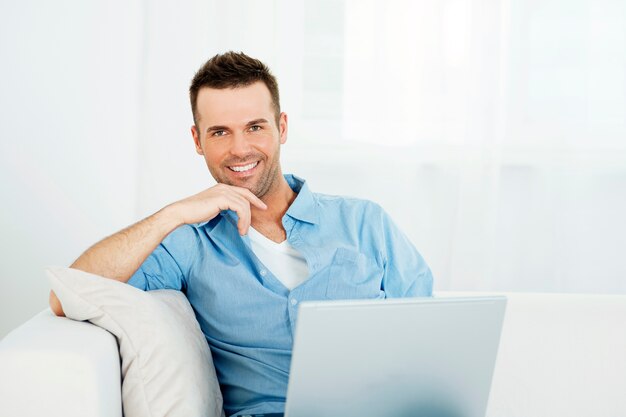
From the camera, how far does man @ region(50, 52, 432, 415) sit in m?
1.73

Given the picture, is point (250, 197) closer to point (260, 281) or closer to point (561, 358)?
point (260, 281)

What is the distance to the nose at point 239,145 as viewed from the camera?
1939 millimetres

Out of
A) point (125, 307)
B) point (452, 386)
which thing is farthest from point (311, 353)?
point (125, 307)

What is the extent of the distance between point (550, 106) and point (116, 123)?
1.84 m

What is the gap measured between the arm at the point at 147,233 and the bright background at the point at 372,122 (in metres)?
1.48

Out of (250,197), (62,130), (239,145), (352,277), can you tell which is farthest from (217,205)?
(62,130)

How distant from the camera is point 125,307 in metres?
1.46

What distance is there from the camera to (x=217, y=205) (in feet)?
5.84

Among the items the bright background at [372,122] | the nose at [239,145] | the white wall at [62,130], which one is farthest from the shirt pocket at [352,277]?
the white wall at [62,130]

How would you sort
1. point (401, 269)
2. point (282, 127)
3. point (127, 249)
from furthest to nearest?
point (282, 127)
point (401, 269)
point (127, 249)

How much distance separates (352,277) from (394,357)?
0.66m

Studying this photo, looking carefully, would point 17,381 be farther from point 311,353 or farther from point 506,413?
point 506,413

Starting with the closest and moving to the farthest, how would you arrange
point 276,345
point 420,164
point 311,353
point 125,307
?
point 311,353
point 125,307
point 276,345
point 420,164

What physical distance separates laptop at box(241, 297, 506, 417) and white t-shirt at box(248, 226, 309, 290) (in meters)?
0.62
